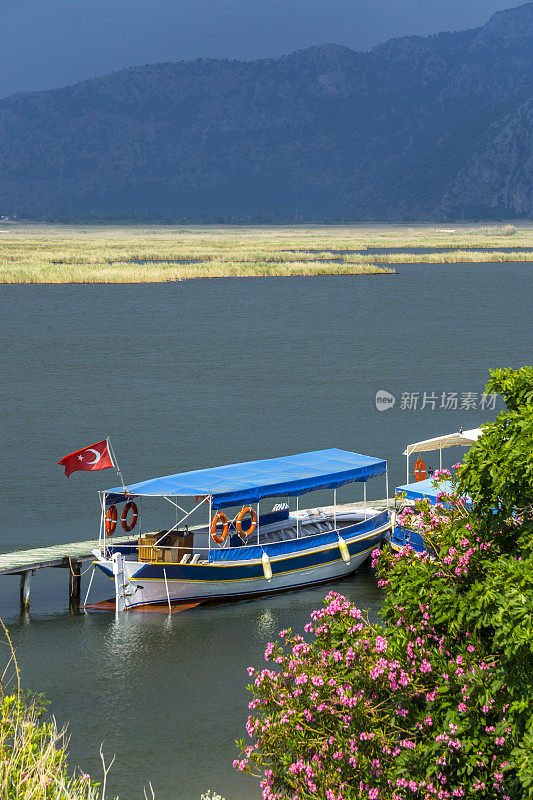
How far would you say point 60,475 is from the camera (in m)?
46.1

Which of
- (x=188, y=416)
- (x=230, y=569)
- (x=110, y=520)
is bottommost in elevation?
(x=188, y=416)

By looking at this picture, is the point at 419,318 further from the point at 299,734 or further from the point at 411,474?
the point at 299,734

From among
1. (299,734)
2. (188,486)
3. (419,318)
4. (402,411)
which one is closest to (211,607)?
(188,486)

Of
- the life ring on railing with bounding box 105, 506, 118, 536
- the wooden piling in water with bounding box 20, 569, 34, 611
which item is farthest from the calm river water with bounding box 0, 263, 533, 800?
the life ring on railing with bounding box 105, 506, 118, 536

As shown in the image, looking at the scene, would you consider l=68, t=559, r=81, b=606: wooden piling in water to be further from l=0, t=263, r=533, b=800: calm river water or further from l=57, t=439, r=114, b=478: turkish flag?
l=57, t=439, r=114, b=478: turkish flag

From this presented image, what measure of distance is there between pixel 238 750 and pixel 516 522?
35.0ft

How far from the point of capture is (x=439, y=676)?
504 inches

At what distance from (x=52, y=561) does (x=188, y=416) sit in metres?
30.2

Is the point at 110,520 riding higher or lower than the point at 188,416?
higher

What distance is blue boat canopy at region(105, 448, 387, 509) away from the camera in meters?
30.2

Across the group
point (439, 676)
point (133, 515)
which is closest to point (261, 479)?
point (133, 515)

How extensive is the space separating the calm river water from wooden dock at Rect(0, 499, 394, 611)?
0.62 metres

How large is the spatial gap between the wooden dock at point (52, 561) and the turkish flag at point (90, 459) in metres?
2.51

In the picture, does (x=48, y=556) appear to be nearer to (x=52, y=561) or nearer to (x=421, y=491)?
(x=52, y=561)
